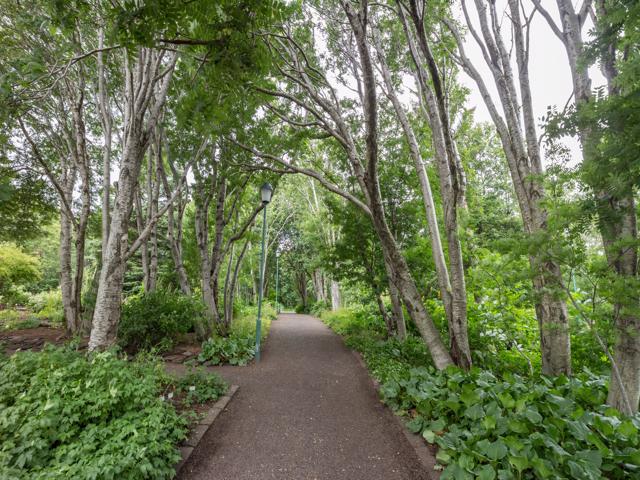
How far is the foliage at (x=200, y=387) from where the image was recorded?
11.6ft

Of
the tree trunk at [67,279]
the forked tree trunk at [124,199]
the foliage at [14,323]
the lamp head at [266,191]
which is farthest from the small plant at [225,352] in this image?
the foliage at [14,323]

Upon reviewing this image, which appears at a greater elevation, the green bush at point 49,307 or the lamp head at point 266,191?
the lamp head at point 266,191

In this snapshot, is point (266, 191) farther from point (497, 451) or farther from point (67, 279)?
point (497, 451)

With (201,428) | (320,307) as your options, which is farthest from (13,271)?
(320,307)

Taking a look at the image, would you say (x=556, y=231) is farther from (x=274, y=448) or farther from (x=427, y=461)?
(x=274, y=448)

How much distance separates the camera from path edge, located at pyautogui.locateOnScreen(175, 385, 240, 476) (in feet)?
8.20

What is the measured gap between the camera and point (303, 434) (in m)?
3.07

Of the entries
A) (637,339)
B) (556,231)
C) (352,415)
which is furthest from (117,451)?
(637,339)

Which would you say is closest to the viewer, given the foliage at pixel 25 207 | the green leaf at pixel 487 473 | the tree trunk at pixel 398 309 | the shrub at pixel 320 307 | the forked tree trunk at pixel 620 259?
the green leaf at pixel 487 473

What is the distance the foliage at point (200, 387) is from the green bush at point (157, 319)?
5.58 feet

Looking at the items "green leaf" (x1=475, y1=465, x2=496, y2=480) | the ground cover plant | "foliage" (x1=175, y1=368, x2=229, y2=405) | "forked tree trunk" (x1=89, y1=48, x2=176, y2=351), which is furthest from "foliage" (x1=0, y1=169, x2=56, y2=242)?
"green leaf" (x1=475, y1=465, x2=496, y2=480)

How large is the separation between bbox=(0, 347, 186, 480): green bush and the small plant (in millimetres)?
2740

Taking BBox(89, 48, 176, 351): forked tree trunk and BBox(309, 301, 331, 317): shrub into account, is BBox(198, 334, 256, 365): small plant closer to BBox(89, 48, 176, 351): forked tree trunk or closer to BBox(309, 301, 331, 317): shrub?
BBox(89, 48, 176, 351): forked tree trunk

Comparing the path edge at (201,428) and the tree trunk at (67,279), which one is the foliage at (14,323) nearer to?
the tree trunk at (67,279)
